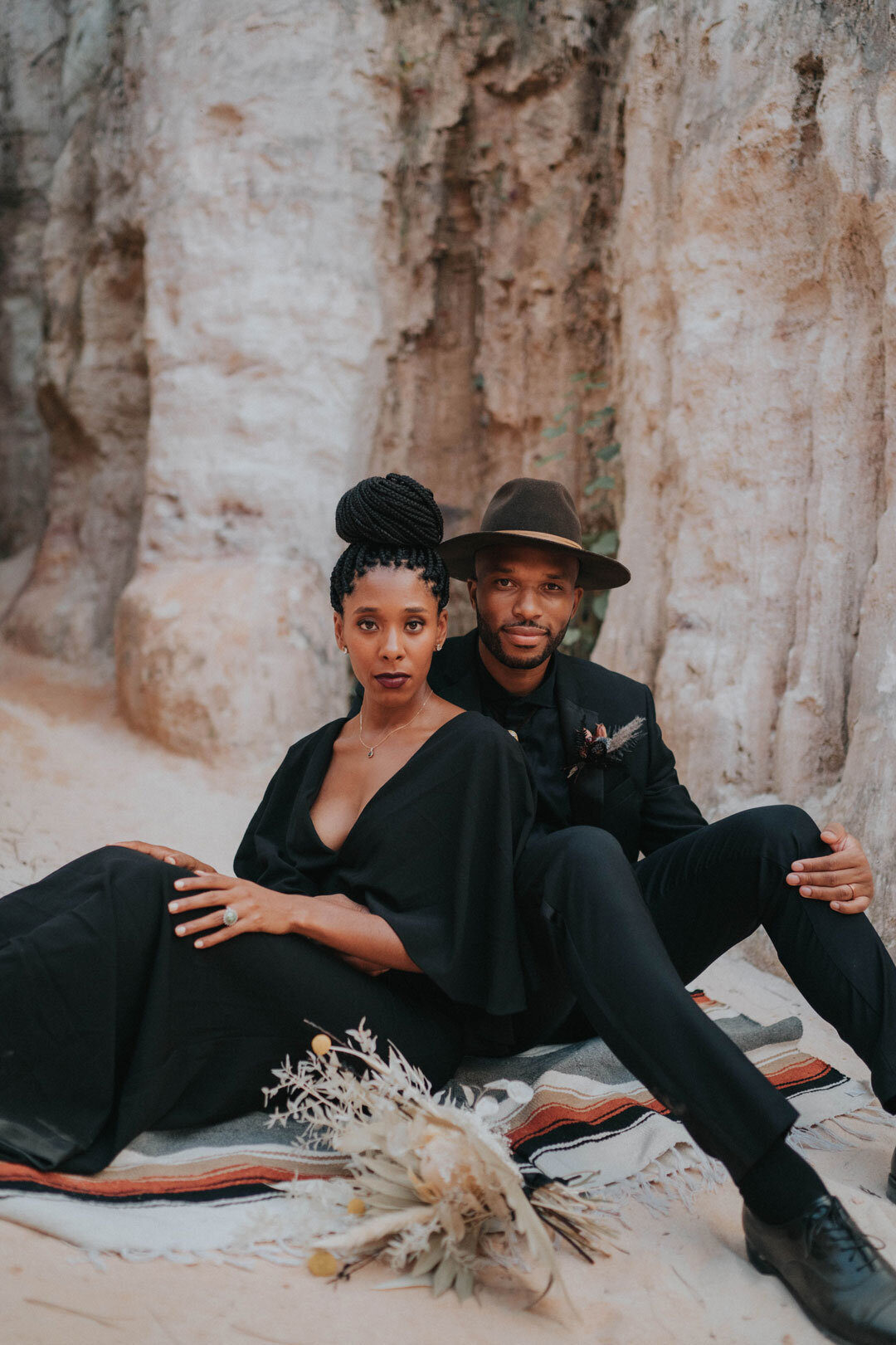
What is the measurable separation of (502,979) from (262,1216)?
2.00ft

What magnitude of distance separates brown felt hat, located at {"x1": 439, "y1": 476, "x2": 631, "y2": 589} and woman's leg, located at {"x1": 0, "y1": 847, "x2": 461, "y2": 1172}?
1187 millimetres

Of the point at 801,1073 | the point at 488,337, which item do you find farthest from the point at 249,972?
the point at 488,337

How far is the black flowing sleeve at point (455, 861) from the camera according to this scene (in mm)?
2092

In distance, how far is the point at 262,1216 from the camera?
1843 mm

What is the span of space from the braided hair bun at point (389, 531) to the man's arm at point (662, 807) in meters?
0.77

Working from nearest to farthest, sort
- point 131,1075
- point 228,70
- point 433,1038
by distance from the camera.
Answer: point 131,1075 → point 433,1038 → point 228,70

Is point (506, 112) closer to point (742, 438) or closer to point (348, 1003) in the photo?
point (742, 438)

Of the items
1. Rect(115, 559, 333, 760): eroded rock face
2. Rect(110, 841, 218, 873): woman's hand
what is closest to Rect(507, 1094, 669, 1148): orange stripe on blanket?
Rect(110, 841, 218, 873): woman's hand

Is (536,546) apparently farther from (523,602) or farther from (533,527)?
(523,602)

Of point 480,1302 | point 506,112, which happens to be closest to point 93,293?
point 506,112

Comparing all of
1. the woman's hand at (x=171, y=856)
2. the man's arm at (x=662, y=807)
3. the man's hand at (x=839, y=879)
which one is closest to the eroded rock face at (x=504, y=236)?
the man's arm at (x=662, y=807)

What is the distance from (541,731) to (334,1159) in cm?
113

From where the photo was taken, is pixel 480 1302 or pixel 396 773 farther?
pixel 396 773

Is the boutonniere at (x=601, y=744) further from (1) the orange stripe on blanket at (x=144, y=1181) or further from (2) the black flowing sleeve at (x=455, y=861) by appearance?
(1) the orange stripe on blanket at (x=144, y=1181)
